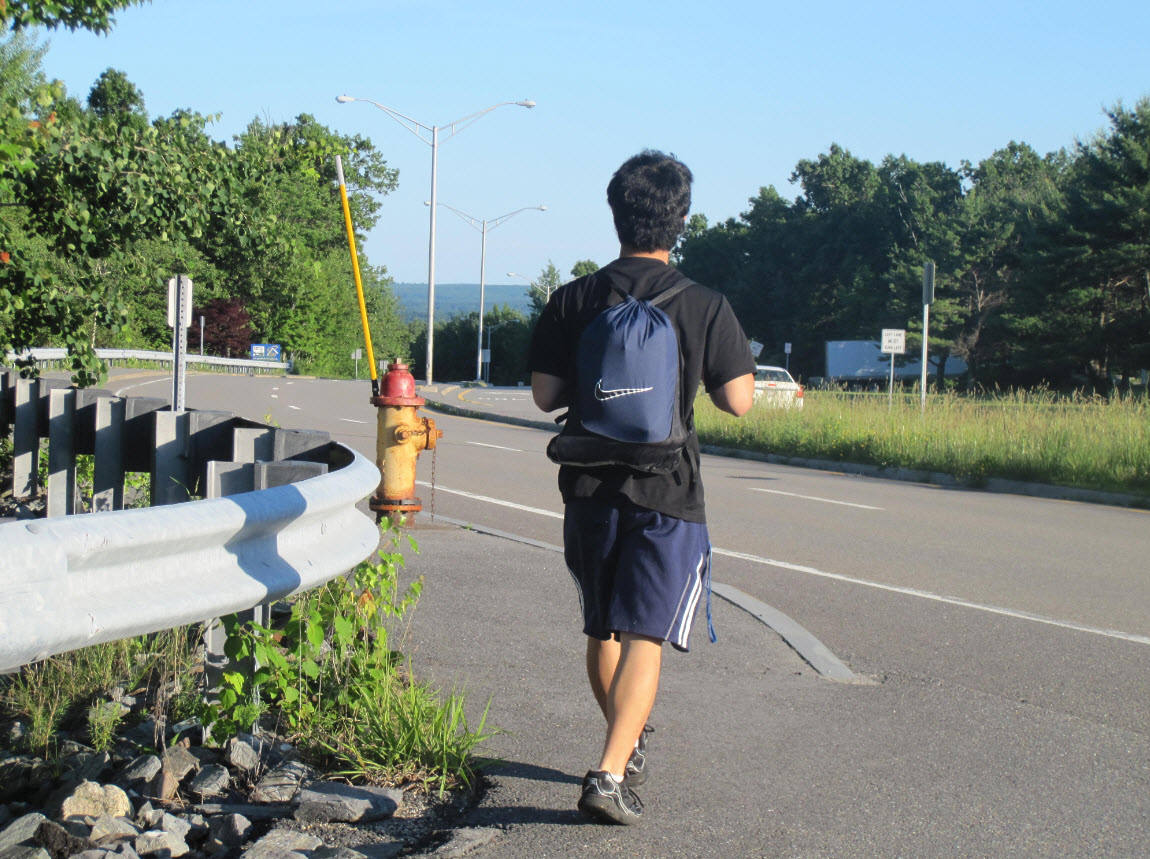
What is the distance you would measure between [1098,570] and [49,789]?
7455 mm

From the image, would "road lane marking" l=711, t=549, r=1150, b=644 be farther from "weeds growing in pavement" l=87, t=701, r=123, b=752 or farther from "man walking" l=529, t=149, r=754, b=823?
"weeds growing in pavement" l=87, t=701, r=123, b=752

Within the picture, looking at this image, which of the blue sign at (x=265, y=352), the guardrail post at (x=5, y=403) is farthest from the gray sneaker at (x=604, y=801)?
the blue sign at (x=265, y=352)

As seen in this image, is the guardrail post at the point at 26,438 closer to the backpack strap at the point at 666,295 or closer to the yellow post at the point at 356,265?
the yellow post at the point at 356,265

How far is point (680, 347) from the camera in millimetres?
3521

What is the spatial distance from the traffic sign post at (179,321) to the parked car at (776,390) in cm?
1221

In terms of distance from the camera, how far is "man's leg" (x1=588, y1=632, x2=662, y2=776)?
3408 mm

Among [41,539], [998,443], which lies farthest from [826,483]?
[41,539]

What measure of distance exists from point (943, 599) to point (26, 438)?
19.1 feet

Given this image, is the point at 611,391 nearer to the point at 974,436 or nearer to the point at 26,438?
the point at 26,438

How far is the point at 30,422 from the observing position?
7449 mm

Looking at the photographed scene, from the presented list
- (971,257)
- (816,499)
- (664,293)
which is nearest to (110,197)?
(664,293)

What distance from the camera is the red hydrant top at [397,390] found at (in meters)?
6.39

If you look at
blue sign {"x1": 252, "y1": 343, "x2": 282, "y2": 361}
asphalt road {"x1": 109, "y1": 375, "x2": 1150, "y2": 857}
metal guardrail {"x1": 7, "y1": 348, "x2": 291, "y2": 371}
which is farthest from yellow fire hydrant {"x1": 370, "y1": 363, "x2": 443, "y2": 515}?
blue sign {"x1": 252, "y1": 343, "x2": 282, "y2": 361}

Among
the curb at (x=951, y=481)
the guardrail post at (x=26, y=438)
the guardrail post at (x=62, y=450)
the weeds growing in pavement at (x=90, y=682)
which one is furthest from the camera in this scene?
the curb at (x=951, y=481)
